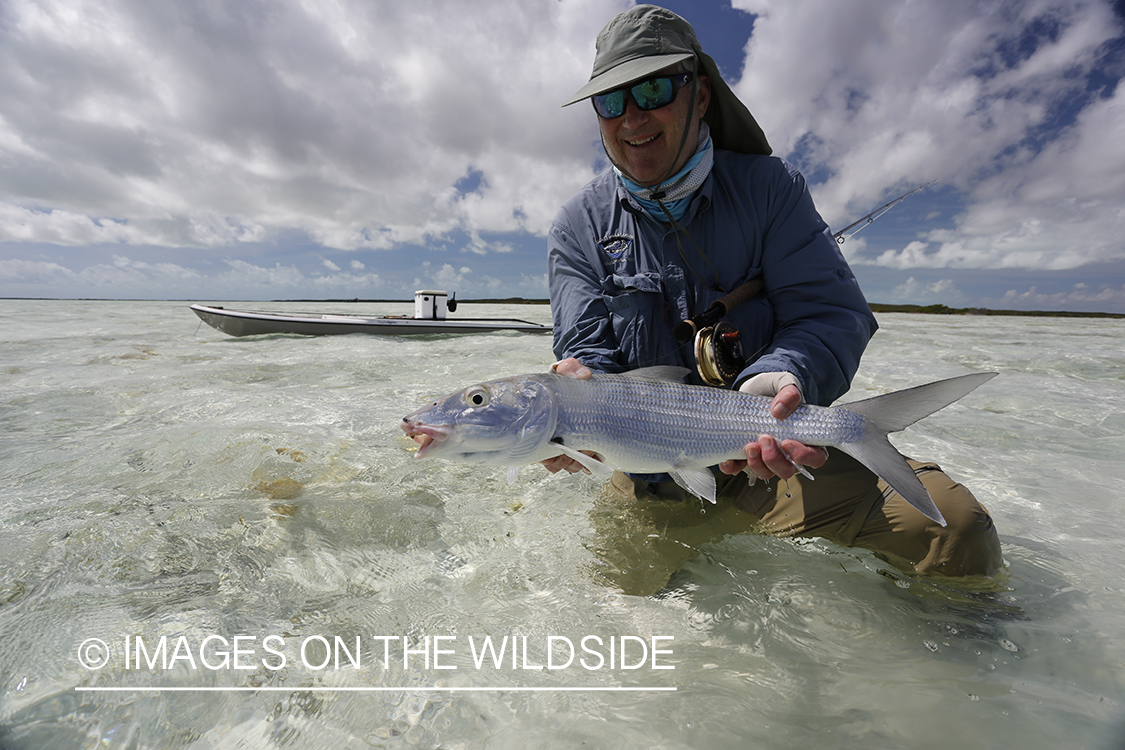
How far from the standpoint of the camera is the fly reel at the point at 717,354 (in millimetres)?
3332

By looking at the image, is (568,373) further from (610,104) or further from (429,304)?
(429,304)

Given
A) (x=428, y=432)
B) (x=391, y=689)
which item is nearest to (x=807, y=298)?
(x=428, y=432)

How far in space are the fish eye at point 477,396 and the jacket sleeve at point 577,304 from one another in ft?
4.29

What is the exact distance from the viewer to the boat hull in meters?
17.0

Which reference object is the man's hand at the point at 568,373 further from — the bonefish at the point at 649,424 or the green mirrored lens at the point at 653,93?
the green mirrored lens at the point at 653,93

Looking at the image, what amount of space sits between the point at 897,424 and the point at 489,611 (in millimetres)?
2397

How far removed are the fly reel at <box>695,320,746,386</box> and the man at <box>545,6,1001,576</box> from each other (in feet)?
0.47

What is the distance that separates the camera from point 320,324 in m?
17.5

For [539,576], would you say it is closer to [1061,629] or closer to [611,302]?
[611,302]

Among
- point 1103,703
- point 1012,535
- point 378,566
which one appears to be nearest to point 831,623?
point 1103,703

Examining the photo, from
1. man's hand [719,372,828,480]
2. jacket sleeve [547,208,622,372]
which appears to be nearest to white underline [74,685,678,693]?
man's hand [719,372,828,480]

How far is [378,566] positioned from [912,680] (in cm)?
294

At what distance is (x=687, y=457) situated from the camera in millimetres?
2756

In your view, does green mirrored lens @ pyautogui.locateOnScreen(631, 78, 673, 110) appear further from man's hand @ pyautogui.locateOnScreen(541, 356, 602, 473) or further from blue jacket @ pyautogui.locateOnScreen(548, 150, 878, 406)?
man's hand @ pyautogui.locateOnScreen(541, 356, 602, 473)
